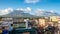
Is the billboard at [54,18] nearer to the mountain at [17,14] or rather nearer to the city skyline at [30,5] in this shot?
the city skyline at [30,5]

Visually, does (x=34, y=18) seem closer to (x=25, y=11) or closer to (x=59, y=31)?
(x=25, y=11)

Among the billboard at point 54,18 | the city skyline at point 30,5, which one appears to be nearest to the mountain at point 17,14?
the city skyline at point 30,5

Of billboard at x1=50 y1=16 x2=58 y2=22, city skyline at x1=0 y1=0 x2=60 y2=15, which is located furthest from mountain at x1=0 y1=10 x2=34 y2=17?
billboard at x1=50 y1=16 x2=58 y2=22

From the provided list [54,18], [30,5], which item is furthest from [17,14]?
[54,18]

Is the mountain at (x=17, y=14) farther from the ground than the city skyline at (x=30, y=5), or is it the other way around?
the city skyline at (x=30, y=5)

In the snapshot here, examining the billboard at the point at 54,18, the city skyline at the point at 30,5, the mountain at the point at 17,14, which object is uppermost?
the city skyline at the point at 30,5

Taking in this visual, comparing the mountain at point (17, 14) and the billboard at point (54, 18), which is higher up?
the mountain at point (17, 14)

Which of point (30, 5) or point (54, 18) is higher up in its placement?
point (30, 5)

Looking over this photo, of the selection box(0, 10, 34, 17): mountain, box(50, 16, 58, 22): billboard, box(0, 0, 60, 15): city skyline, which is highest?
box(0, 0, 60, 15): city skyline

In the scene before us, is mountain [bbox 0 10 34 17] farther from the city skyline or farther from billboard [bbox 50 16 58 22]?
billboard [bbox 50 16 58 22]

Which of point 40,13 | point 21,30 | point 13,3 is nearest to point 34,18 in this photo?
point 40,13

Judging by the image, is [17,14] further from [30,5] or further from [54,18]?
[54,18]
